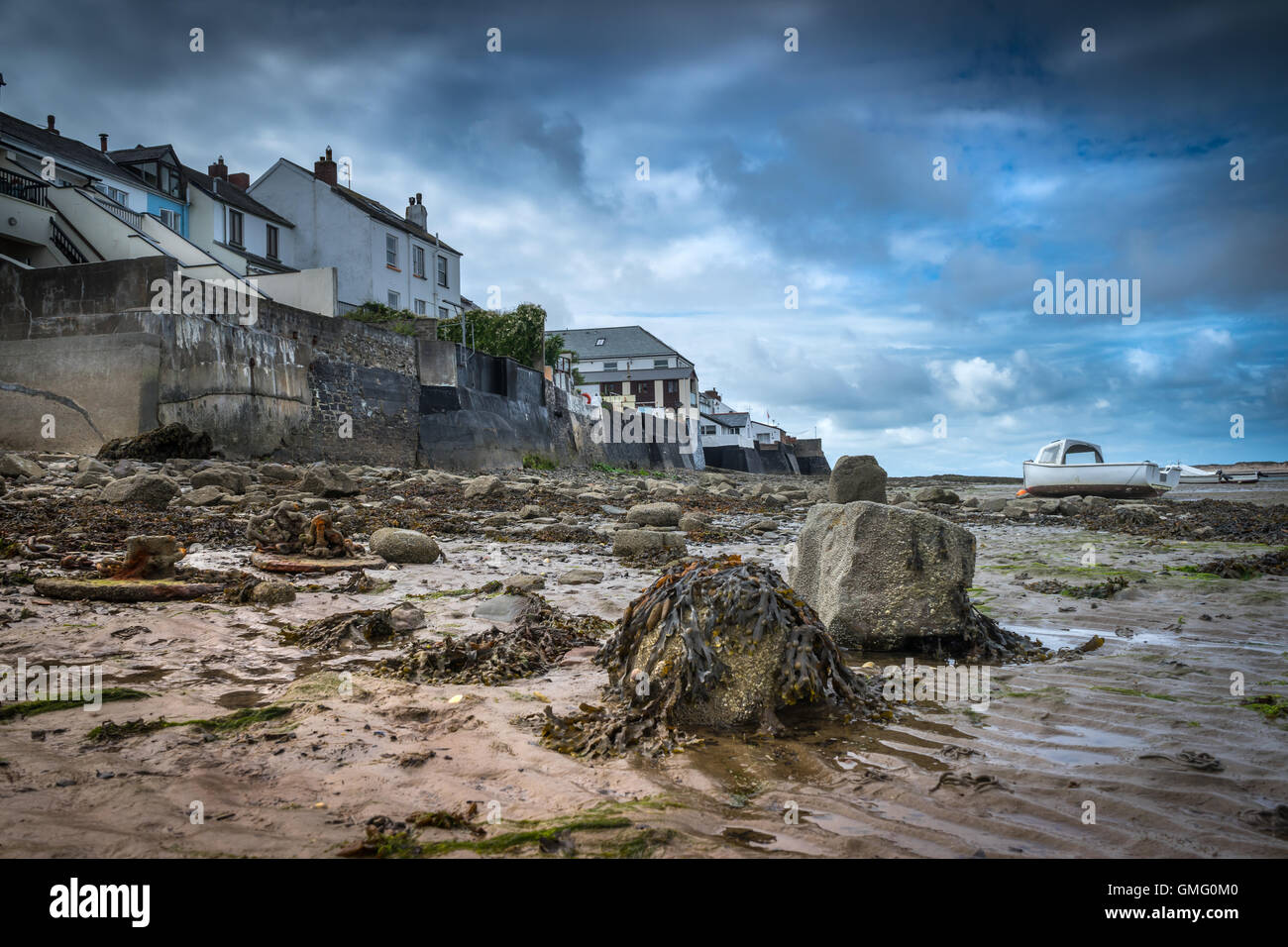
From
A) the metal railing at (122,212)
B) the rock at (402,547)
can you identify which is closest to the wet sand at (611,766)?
the rock at (402,547)

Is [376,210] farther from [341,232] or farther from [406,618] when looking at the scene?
[406,618]

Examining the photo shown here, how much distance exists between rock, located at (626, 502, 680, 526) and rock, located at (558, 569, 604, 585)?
360 cm

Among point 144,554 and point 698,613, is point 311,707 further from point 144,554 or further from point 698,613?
point 144,554

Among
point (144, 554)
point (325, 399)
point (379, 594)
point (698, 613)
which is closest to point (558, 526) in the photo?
point (379, 594)

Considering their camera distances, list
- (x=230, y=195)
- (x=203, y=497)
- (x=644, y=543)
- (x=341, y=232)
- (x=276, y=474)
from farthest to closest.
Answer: (x=341, y=232) < (x=230, y=195) < (x=276, y=474) < (x=203, y=497) < (x=644, y=543)

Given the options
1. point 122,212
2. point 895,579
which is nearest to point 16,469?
point 895,579

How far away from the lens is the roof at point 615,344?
66.0 metres

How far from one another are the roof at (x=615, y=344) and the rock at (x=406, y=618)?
6116 centimetres

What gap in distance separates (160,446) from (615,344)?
55.7 metres

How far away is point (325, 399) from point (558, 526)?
38.4ft

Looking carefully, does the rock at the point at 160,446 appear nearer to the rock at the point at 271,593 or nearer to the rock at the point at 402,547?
the rock at the point at 402,547

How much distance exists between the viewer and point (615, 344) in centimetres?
6725

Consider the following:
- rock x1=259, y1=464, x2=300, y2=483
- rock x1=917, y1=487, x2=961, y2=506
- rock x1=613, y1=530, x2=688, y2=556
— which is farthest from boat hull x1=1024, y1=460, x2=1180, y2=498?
rock x1=259, y1=464, x2=300, y2=483
